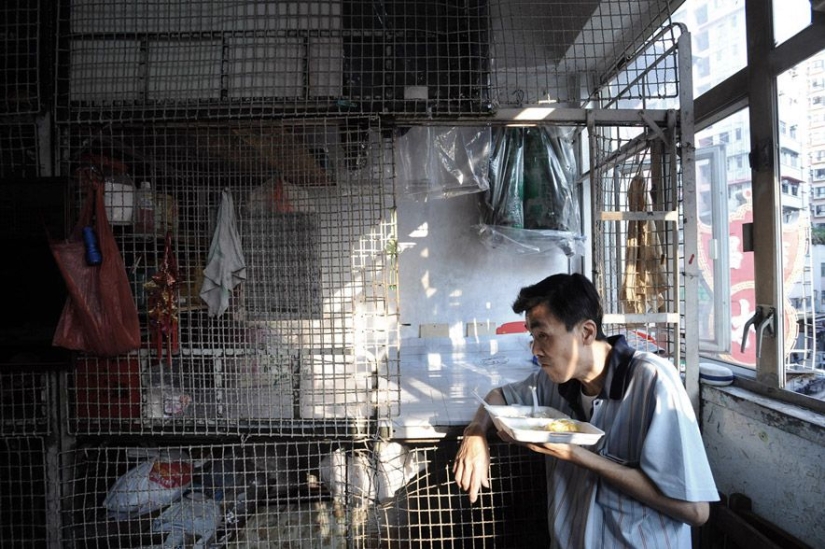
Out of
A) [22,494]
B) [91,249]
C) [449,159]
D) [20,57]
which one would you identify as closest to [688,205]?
[449,159]

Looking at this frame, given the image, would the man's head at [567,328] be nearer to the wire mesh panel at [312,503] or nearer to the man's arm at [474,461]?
the man's arm at [474,461]

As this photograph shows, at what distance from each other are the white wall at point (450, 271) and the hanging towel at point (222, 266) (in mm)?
2182

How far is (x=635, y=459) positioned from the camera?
168 centimetres

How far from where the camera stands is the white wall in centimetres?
475

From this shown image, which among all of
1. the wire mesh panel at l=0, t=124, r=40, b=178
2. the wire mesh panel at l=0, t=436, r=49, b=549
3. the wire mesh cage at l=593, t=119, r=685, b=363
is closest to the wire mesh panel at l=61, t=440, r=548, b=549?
the wire mesh panel at l=0, t=436, r=49, b=549

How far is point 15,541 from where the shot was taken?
2.68m

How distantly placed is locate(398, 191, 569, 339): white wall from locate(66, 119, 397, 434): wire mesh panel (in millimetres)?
1787

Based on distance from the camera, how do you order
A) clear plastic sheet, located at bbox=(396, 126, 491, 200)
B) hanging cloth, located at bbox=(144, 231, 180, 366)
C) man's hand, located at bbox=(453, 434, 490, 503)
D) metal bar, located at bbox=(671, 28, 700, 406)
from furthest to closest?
1. clear plastic sheet, located at bbox=(396, 126, 491, 200)
2. hanging cloth, located at bbox=(144, 231, 180, 366)
3. metal bar, located at bbox=(671, 28, 700, 406)
4. man's hand, located at bbox=(453, 434, 490, 503)

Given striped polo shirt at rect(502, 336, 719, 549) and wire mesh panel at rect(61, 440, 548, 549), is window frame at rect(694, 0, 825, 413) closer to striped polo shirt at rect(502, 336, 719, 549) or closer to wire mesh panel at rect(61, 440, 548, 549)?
striped polo shirt at rect(502, 336, 719, 549)

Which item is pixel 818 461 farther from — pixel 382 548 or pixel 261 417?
pixel 261 417

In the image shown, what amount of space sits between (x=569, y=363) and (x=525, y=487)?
4.67 feet

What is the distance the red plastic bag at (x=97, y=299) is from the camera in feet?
7.95

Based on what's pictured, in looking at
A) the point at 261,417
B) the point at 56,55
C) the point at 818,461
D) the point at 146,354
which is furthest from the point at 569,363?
the point at 56,55

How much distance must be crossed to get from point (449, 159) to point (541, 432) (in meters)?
2.73
